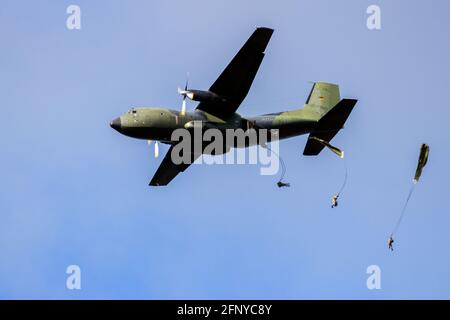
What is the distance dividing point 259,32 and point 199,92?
389cm

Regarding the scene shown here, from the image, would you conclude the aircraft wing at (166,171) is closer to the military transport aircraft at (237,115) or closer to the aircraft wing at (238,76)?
the military transport aircraft at (237,115)

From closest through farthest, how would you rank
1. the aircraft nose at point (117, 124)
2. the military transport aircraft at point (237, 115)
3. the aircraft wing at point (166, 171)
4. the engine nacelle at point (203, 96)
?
the aircraft nose at point (117, 124) → the military transport aircraft at point (237, 115) → the engine nacelle at point (203, 96) → the aircraft wing at point (166, 171)

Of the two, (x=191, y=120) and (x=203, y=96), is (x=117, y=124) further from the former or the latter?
(x=203, y=96)

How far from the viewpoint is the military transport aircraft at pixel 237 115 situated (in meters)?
33.9

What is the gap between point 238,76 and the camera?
115 ft

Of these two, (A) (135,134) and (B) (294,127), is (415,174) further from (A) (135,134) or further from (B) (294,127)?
(A) (135,134)

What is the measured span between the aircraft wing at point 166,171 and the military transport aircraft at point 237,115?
0.05 meters

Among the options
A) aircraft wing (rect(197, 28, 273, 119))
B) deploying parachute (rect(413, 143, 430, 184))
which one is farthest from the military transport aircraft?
deploying parachute (rect(413, 143, 430, 184))

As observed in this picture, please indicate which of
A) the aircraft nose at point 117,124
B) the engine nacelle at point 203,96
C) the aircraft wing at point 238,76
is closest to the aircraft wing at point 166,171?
the aircraft wing at point 238,76

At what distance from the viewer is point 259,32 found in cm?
3362

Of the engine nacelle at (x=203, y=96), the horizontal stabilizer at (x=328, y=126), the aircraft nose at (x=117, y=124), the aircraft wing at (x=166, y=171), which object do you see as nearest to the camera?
the aircraft nose at (x=117, y=124)

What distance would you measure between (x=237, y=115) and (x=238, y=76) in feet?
6.57

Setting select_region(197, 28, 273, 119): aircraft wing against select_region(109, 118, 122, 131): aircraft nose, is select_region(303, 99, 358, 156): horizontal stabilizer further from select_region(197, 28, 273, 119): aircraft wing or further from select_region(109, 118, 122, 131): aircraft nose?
select_region(109, 118, 122, 131): aircraft nose

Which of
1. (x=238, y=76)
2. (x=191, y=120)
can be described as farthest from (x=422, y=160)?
(x=191, y=120)
